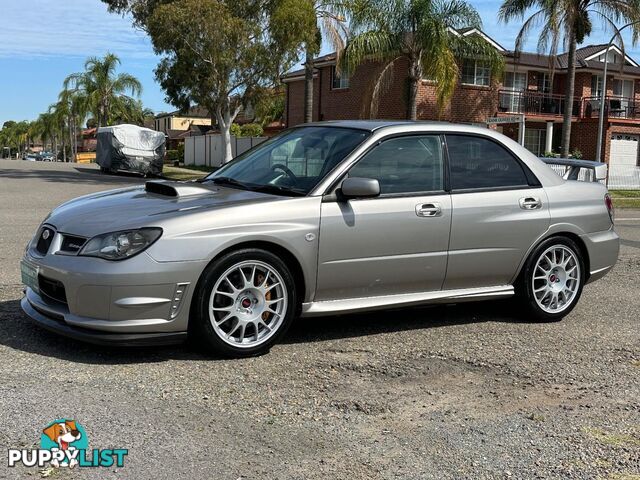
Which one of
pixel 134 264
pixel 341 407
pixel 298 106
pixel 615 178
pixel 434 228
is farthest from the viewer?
pixel 298 106

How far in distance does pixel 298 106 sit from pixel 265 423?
37.9m

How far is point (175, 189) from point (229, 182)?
57 cm

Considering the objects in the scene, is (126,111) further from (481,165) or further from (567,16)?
(481,165)

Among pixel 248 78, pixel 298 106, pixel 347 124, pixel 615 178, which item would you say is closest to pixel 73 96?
pixel 298 106

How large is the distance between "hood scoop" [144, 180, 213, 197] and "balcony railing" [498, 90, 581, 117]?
30408 millimetres

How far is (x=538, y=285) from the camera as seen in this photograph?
20.0 feet

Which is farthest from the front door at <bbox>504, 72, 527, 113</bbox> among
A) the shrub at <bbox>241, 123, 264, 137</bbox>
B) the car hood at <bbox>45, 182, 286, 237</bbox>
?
the car hood at <bbox>45, 182, 286, 237</bbox>

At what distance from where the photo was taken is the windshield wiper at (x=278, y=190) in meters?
5.09

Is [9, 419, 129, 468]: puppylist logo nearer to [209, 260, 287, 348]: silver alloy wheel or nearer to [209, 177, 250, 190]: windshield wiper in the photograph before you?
[209, 260, 287, 348]: silver alloy wheel

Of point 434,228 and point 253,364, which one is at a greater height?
point 434,228

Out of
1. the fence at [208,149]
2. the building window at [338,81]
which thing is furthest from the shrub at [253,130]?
the building window at [338,81]

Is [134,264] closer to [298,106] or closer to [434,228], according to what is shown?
[434,228]

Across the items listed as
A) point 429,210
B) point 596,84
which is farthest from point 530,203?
point 596,84

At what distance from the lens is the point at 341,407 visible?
4.04m
